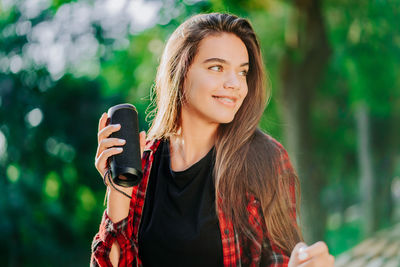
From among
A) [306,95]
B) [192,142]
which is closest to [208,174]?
[192,142]

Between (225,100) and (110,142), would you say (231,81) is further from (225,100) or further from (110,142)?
(110,142)

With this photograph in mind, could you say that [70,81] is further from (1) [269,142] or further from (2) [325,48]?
(1) [269,142]

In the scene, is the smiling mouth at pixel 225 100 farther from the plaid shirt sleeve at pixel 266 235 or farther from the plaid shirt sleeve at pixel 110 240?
the plaid shirt sleeve at pixel 110 240

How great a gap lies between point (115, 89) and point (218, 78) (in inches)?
328

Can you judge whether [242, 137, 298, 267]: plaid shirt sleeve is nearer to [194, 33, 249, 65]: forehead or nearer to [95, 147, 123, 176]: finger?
[194, 33, 249, 65]: forehead

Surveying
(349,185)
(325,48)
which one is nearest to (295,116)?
(325,48)

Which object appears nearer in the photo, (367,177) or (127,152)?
(127,152)

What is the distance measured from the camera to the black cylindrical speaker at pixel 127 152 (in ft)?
5.86

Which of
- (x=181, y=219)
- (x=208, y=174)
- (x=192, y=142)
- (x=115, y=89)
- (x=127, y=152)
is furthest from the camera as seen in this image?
(x=115, y=89)

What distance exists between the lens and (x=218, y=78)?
1993mm

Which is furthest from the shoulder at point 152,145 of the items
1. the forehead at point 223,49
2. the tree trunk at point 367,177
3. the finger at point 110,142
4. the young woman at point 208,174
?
the tree trunk at point 367,177

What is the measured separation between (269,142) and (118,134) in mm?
654

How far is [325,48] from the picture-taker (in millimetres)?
7711

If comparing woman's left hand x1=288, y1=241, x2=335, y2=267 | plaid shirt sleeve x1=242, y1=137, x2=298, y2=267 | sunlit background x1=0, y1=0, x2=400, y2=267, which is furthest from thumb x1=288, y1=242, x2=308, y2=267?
sunlit background x1=0, y1=0, x2=400, y2=267
